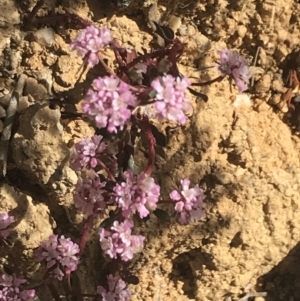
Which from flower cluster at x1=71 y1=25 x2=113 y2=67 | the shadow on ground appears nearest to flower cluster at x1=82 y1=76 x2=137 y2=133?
flower cluster at x1=71 y1=25 x2=113 y2=67

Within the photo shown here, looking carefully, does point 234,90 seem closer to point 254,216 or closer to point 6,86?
point 254,216

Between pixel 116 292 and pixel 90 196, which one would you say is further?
pixel 116 292

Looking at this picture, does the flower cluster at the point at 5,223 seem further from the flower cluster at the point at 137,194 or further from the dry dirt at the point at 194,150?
the flower cluster at the point at 137,194

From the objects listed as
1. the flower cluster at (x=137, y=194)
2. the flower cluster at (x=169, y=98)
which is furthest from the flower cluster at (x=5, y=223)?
the flower cluster at (x=169, y=98)

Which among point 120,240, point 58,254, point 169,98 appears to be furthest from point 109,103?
point 58,254

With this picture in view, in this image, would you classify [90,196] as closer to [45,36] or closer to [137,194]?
[137,194]
